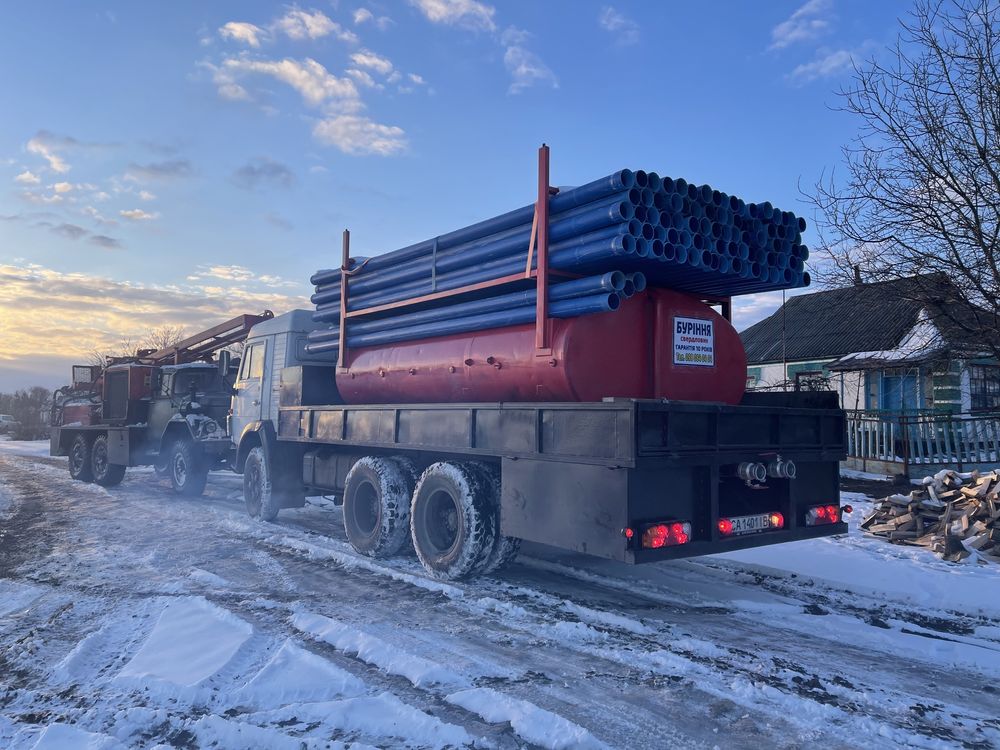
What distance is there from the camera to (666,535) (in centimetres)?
508

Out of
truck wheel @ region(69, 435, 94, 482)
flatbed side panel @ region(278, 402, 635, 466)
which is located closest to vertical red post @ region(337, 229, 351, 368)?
flatbed side panel @ region(278, 402, 635, 466)

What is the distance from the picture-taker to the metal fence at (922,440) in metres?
15.9

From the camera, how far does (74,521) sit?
34.5ft

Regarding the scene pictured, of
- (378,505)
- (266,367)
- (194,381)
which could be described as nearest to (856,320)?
Result: (266,367)

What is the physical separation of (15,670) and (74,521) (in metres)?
6.89

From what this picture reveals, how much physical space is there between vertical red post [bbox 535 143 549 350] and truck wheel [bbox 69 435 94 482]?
14848mm

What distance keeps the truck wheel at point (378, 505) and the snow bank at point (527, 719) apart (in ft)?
11.9

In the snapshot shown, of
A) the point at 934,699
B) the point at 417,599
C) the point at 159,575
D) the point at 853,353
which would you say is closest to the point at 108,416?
the point at 159,575

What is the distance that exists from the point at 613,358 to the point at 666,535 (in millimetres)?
1680

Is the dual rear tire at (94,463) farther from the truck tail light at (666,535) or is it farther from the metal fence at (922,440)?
the metal fence at (922,440)

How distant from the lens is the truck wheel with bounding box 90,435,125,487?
1578 cm

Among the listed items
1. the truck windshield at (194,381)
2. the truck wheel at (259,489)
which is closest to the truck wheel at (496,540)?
the truck wheel at (259,489)

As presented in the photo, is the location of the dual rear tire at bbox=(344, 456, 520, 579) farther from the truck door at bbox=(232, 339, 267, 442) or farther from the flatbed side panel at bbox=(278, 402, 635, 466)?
the truck door at bbox=(232, 339, 267, 442)

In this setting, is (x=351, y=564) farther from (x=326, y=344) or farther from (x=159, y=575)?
(x=326, y=344)
